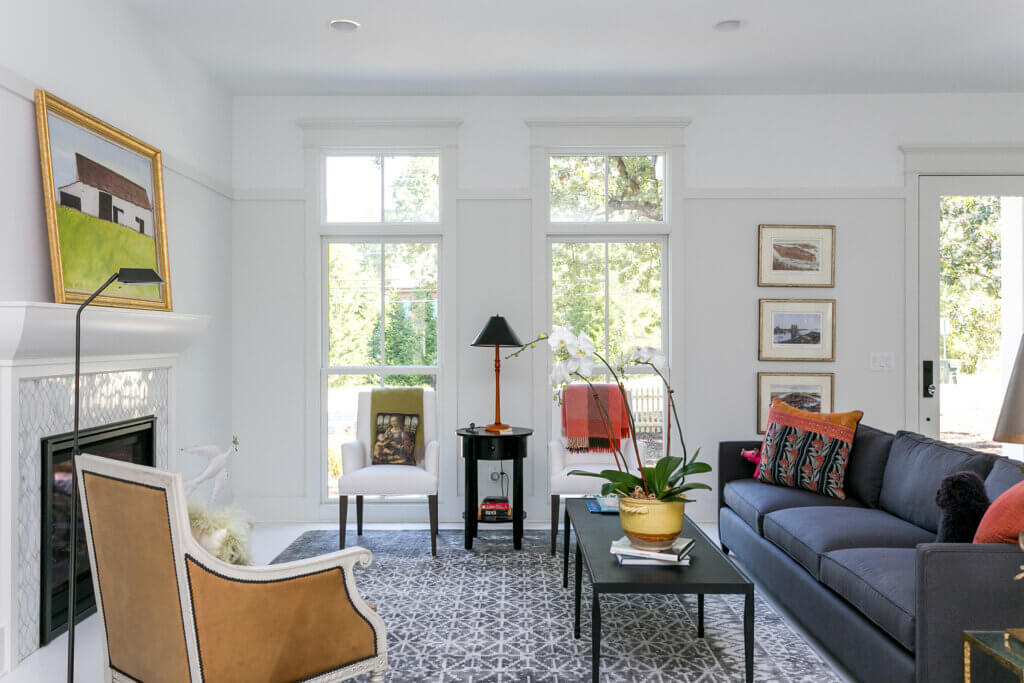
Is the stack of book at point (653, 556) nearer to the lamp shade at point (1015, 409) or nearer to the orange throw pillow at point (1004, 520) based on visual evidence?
the orange throw pillow at point (1004, 520)

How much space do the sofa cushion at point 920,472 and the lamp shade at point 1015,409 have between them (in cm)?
79

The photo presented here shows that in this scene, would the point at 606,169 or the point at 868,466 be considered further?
the point at 606,169

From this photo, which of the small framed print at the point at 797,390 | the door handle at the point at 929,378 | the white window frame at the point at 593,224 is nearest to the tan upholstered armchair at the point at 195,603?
the white window frame at the point at 593,224

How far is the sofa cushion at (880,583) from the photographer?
2.04 metres

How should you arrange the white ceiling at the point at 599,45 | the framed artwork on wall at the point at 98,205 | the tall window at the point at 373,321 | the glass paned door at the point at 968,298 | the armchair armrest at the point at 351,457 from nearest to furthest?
the framed artwork on wall at the point at 98,205 < the white ceiling at the point at 599,45 < the armchair armrest at the point at 351,457 < the glass paned door at the point at 968,298 < the tall window at the point at 373,321

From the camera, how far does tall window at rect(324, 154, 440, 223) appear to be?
4695 mm

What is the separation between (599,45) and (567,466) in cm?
244

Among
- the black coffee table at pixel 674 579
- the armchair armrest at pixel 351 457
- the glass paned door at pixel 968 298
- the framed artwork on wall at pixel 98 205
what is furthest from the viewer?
the glass paned door at pixel 968 298

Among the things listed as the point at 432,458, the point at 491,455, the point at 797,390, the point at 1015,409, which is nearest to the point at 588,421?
the point at 491,455

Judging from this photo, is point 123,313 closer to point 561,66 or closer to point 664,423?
point 561,66

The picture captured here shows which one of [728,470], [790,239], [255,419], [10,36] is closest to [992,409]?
[790,239]

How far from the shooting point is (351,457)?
4.03 meters

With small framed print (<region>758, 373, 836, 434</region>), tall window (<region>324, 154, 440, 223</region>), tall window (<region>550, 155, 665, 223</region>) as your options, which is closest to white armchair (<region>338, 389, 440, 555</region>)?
tall window (<region>324, 154, 440, 223</region>)

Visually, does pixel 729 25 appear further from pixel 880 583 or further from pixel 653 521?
pixel 880 583
